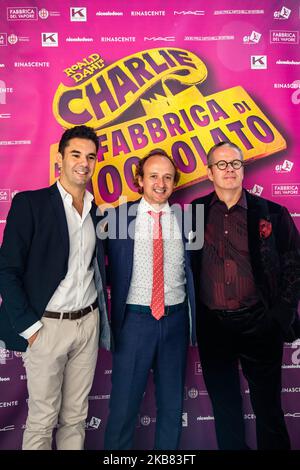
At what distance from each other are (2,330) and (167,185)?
44.7 inches

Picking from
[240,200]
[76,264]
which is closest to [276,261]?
[240,200]

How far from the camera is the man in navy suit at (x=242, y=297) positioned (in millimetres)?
2104

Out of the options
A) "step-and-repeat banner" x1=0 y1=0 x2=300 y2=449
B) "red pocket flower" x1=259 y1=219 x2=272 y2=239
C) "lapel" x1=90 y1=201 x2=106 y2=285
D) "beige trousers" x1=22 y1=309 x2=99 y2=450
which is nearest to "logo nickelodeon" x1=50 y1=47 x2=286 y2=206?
"step-and-repeat banner" x1=0 y1=0 x2=300 y2=449

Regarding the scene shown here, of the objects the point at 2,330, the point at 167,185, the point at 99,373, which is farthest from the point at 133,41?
the point at 99,373

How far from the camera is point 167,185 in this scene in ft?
7.09

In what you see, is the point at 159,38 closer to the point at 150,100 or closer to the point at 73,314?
the point at 150,100

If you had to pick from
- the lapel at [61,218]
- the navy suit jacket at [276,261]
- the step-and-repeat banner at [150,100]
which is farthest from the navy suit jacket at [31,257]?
the navy suit jacket at [276,261]

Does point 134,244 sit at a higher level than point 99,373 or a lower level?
higher

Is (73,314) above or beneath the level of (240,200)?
beneath

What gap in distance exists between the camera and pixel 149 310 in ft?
6.78

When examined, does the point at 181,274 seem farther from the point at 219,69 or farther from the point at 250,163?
the point at 219,69

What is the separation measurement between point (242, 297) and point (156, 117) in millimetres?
1268

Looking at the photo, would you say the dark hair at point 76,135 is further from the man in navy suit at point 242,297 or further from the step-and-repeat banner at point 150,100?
the man in navy suit at point 242,297

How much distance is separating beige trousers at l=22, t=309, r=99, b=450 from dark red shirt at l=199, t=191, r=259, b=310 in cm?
63
